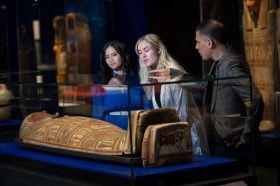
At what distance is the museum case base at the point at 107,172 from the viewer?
410cm

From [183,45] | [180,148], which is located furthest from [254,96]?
[183,45]

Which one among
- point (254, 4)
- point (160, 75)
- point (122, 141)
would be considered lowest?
point (122, 141)

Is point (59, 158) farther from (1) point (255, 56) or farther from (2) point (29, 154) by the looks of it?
(1) point (255, 56)

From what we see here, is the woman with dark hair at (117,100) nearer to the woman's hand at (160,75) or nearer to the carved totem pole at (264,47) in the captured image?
the woman's hand at (160,75)

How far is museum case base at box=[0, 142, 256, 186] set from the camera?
4102mm

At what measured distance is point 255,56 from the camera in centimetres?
745

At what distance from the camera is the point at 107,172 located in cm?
418

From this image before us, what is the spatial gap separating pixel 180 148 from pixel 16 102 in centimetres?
174

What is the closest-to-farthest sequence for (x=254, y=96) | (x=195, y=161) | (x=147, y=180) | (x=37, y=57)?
(x=147, y=180)
(x=195, y=161)
(x=254, y=96)
(x=37, y=57)

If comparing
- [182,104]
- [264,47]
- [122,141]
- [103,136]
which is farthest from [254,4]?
[122,141]

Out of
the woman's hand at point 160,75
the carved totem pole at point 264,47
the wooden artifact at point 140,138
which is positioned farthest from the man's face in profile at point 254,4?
the wooden artifact at point 140,138

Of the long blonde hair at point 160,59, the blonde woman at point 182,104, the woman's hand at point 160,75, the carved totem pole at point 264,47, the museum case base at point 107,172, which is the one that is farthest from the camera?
the carved totem pole at point 264,47

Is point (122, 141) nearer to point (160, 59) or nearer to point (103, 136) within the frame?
point (103, 136)

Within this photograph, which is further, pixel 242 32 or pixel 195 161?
pixel 242 32
